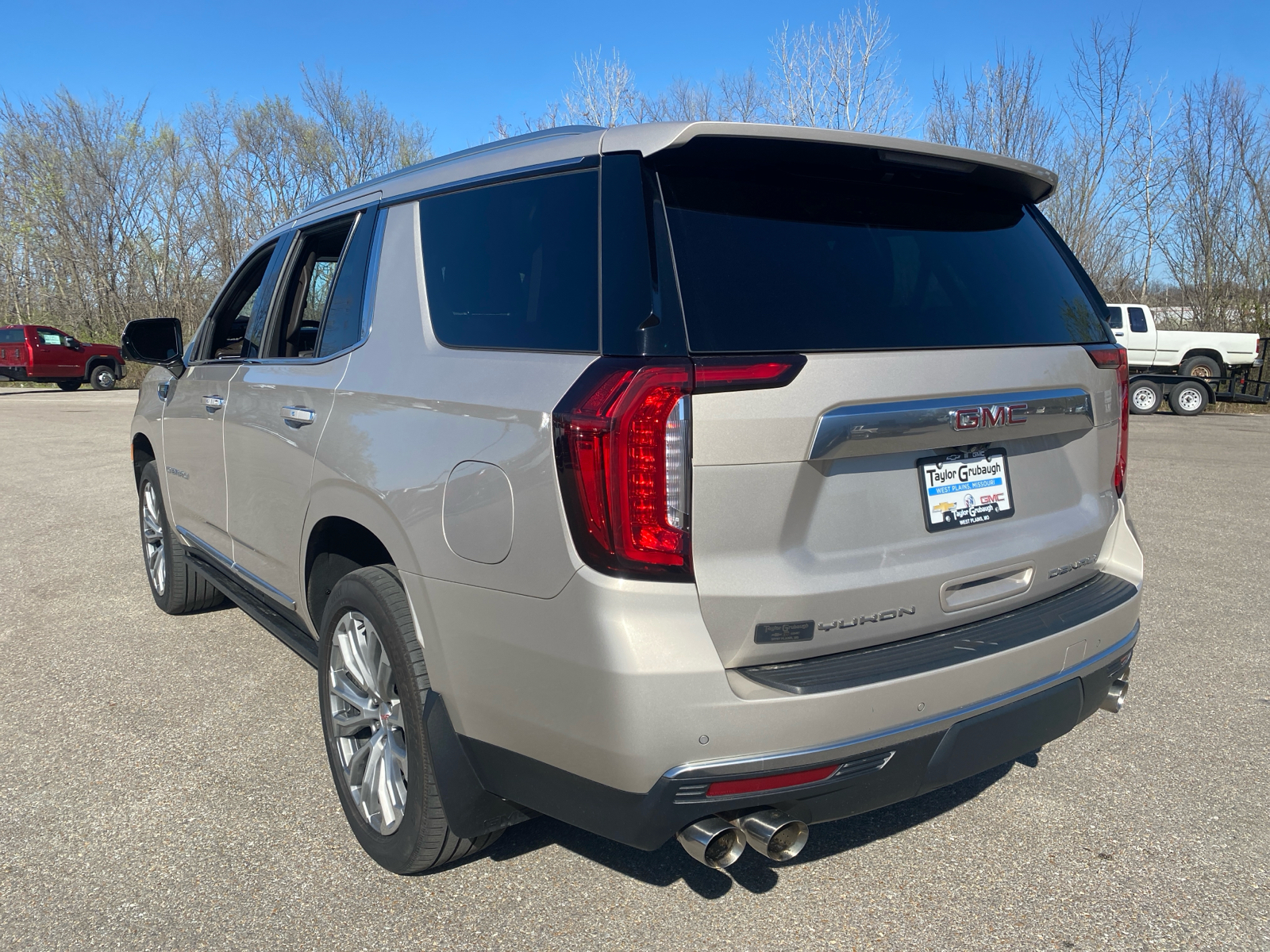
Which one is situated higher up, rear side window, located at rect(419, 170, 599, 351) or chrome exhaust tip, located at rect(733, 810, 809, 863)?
rear side window, located at rect(419, 170, 599, 351)

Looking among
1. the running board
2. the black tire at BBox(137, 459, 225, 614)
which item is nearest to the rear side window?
the running board

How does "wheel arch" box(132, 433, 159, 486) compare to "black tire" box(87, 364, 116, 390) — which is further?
"black tire" box(87, 364, 116, 390)

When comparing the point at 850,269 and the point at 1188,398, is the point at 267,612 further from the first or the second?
the point at 1188,398

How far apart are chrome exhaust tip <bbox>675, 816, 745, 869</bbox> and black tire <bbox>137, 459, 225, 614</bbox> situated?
355cm

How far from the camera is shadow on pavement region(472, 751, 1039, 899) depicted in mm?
2670

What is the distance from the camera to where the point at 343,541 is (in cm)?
299

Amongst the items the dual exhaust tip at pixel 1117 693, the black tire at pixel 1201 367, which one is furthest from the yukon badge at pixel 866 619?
the black tire at pixel 1201 367

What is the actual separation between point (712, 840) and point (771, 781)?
0.18 m

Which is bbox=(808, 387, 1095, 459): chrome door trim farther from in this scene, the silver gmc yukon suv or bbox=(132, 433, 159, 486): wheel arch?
bbox=(132, 433, 159, 486): wheel arch

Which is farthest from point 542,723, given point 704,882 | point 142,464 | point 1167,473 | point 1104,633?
point 1167,473

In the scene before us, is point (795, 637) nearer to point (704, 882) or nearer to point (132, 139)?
point (704, 882)

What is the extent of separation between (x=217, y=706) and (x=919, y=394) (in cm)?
316

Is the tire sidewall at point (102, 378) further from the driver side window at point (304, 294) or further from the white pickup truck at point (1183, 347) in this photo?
the driver side window at point (304, 294)

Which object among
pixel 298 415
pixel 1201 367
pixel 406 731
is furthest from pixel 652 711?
pixel 1201 367
